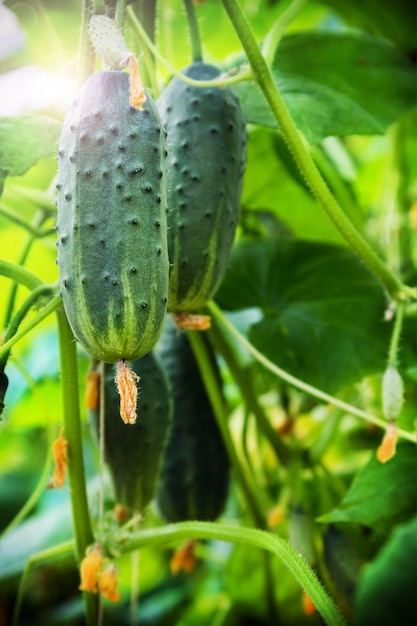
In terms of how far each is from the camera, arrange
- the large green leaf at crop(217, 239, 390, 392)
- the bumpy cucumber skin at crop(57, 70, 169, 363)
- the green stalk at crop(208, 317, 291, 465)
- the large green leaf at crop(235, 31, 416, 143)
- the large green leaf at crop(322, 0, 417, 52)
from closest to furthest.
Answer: the bumpy cucumber skin at crop(57, 70, 169, 363) < the large green leaf at crop(235, 31, 416, 143) < the large green leaf at crop(217, 239, 390, 392) < the green stalk at crop(208, 317, 291, 465) < the large green leaf at crop(322, 0, 417, 52)

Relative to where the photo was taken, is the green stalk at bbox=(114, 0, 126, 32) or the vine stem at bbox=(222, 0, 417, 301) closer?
the green stalk at bbox=(114, 0, 126, 32)

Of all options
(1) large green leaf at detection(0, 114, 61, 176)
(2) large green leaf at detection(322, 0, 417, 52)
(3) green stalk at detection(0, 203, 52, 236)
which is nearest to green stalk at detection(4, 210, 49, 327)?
(3) green stalk at detection(0, 203, 52, 236)

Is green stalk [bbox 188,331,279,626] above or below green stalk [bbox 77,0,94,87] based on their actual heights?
below

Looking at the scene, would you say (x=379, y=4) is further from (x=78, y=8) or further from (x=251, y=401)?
(x=251, y=401)

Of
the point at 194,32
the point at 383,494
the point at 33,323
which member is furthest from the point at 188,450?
the point at 194,32

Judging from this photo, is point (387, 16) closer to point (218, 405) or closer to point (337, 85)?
point (337, 85)

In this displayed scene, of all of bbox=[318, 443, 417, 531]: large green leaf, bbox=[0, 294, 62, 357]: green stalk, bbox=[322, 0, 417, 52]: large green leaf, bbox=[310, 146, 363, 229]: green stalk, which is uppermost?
bbox=[322, 0, 417, 52]: large green leaf

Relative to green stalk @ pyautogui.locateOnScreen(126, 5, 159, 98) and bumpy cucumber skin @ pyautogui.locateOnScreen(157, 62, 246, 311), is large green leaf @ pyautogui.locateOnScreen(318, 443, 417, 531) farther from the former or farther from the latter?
green stalk @ pyautogui.locateOnScreen(126, 5, 159, 98)
